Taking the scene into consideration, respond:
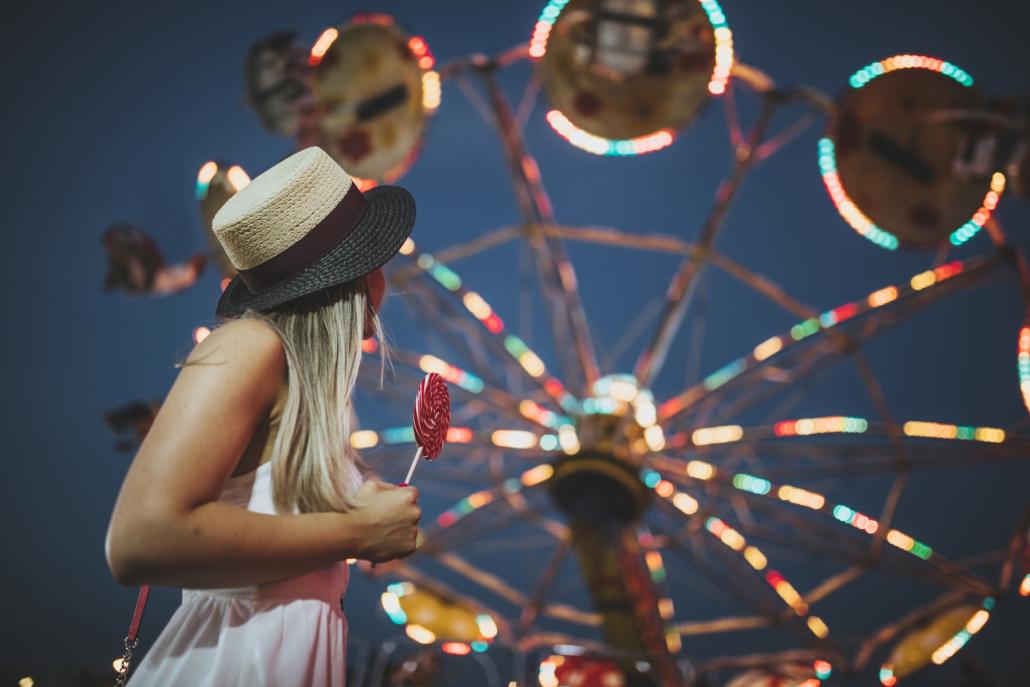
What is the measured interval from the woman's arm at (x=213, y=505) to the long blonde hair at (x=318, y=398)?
52mm

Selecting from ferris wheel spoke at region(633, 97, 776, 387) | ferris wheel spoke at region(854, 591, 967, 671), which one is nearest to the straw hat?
ferris wheel spoke at region(633, 97, 776, 387)

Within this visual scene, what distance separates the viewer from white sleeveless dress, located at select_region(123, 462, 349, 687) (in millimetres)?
1826

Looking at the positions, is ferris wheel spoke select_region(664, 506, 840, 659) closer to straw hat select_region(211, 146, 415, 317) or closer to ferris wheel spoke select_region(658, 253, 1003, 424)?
ferris wheel spoke select_region(658, 253, 1003, 424)

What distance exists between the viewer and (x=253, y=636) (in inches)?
72.8

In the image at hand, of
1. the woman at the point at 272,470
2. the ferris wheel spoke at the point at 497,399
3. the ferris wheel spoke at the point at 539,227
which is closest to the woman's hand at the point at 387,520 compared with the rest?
the woman at the point at 272,470

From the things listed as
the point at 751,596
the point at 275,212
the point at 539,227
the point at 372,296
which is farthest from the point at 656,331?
the point at 275,212

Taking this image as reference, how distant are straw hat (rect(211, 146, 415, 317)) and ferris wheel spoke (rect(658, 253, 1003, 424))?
279 inches

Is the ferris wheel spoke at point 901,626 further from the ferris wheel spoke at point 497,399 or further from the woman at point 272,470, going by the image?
the woman at point 272,470

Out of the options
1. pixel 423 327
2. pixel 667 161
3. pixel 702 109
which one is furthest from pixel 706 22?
pixel 667 161

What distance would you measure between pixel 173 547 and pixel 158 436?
207mm

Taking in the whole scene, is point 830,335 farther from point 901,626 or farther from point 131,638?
point 131,638

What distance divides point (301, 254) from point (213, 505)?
586 millimetres

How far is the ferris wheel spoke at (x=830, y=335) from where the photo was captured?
7.99 metres

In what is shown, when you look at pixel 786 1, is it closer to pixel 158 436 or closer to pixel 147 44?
pixel 147 44
